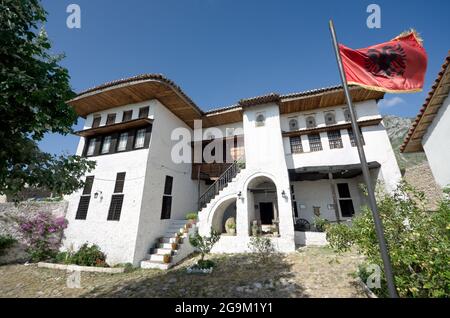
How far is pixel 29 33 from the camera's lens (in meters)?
3.97

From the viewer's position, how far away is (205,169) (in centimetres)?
1455

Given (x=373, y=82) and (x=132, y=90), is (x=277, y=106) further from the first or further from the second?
(x=132, y=90)

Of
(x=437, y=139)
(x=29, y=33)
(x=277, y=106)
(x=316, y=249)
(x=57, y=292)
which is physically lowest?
(x=57, y=292)

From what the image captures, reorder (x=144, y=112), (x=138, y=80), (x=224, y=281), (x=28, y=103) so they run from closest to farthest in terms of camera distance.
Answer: (x=28, y=103), (x=224, y=281), (x=138, y=80), (x=144, y=112)

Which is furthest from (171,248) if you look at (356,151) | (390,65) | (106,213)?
(356,151)

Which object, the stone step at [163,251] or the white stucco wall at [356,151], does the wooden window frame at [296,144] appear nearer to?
the white stucco wall at [356,151]

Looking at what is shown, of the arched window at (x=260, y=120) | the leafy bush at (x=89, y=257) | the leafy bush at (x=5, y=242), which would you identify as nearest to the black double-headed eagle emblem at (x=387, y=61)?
the arched window at (x=260, y=120)

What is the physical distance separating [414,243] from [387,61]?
13.0 feet

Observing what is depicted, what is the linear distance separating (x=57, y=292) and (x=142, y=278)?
9.13ft

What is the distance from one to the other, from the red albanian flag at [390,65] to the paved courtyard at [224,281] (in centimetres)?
472

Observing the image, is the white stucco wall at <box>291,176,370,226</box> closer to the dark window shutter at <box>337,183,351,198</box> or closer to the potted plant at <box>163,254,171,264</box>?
the dark window shutter at <box>337,183,351,198</box>

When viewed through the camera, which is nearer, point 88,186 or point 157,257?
point 157,257

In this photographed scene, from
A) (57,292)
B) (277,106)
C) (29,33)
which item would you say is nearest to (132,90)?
(29,33)

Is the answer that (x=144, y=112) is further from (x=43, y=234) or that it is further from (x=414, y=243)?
(x=414, y=243)
